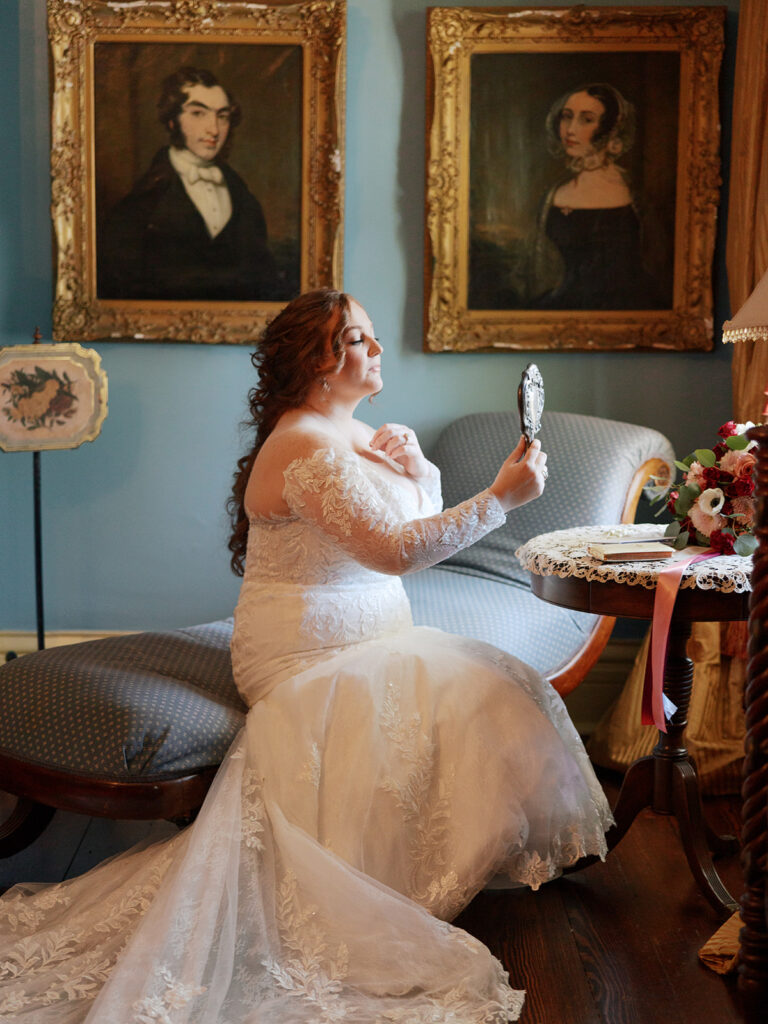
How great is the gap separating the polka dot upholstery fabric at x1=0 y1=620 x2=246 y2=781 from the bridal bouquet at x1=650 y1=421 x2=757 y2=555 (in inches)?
48.6

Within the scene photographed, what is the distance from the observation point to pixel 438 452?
400cm

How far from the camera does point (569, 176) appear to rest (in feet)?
13.0

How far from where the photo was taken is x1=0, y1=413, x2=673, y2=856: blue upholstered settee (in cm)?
238

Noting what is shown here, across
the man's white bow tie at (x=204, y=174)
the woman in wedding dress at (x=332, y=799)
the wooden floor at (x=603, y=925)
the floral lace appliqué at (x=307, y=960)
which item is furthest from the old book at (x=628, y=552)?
the man's white bow tie at (x=204, y=174)

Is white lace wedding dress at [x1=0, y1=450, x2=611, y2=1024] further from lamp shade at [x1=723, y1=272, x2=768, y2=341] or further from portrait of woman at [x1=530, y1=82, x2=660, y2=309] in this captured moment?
portrait of woman at [x1=530, y1=82, x2=660, y2=309]

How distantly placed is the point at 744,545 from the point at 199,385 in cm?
235

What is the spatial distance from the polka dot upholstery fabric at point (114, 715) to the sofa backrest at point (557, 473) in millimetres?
1295

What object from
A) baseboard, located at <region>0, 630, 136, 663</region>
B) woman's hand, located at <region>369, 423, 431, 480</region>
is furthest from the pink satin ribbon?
baseboard, located at <region>0, 630, 136, 663</region>

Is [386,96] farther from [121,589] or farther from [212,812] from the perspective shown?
[212,812]

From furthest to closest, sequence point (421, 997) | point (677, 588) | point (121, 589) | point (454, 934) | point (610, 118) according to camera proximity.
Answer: point (121, 589) < point (610, 118) < point (677, 588) < point (454, 934) < point (421, 997)

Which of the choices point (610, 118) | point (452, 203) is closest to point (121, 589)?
point (452, 203)

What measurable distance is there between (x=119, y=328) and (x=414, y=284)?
1160 millimetres

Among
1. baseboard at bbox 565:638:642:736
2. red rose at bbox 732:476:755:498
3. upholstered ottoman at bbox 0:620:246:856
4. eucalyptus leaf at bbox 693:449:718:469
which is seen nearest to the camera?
upholstered ottoman at bbox 0:620:246:856

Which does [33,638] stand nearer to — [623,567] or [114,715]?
[114,715]
